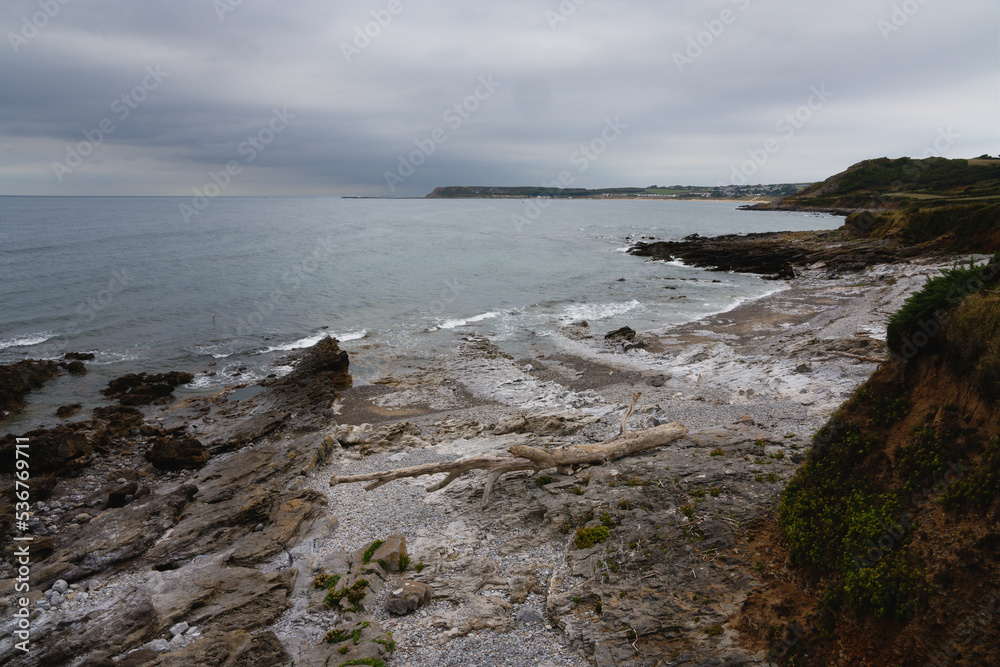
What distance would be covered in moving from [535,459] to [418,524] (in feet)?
10.8

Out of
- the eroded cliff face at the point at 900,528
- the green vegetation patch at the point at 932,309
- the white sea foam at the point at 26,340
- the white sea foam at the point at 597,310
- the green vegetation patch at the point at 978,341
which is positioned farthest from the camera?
the white sea foam at the point at 597,310

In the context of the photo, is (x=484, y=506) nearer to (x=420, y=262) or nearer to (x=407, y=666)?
(x=407, y=666)

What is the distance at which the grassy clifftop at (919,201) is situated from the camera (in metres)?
41.2

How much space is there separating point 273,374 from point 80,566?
1542cm

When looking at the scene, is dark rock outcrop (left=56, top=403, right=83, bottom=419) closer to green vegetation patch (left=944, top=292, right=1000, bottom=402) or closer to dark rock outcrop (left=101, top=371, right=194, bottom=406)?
dark rock outcrop (left=101, top=371, right=194, bottom=406)

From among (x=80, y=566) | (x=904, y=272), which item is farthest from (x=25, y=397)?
(x=904, y=272)

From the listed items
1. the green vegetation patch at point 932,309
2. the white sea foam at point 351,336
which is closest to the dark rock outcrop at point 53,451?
the white sea foam at point 351,336

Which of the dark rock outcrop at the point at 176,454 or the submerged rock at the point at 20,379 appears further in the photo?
the submerged rock at the point at 20,379

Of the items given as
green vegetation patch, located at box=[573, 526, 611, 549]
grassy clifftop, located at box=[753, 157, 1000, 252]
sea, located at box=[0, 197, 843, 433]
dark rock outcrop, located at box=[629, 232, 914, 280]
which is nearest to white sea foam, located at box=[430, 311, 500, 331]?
sea, located at box=[0, 197, 843, 433]

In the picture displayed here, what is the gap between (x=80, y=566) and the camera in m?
11.7

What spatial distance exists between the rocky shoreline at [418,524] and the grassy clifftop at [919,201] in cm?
3073

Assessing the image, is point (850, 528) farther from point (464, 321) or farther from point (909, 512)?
point (464, 321)

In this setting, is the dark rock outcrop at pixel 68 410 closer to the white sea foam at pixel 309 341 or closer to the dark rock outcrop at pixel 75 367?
the dark rock outcrop at pixel 75 367

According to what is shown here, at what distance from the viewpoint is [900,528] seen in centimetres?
636
